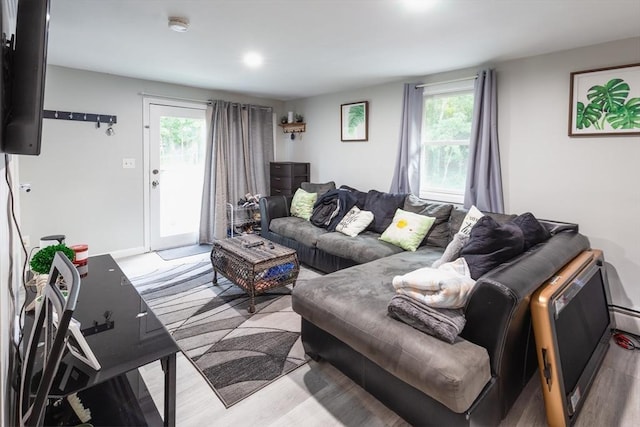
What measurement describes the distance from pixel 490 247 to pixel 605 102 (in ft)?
5.65

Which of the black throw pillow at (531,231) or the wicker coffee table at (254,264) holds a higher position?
the black throw pillow at (531,231)

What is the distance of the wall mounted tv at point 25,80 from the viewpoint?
96 centimetres

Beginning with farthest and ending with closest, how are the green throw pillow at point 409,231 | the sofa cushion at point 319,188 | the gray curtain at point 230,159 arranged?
the gray curtain at point 230,159
the sofa cushion at point 319,188
the green throw pillow at point 409,231

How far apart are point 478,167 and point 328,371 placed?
93.4 inches

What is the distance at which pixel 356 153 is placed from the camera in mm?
4562

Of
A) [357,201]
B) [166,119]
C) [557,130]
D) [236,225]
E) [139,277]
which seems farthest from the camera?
[236,225]

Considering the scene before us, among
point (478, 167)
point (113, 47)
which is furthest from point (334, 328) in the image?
point (113, 47)

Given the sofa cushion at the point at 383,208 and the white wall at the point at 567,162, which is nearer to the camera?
the white wall at the point at 567,162

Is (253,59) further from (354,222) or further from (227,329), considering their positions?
(227,329)

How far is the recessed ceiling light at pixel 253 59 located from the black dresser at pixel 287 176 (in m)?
1.81

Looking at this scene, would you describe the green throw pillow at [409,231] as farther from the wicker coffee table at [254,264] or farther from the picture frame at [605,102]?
the picture frame at [605,102]

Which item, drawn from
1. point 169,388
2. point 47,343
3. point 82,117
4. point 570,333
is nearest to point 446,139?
point 570,333

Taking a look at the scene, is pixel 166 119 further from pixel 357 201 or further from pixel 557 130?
pixel 557 130

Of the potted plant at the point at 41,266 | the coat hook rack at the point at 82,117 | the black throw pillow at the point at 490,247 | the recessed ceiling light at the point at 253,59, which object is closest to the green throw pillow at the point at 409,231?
the black throw pillow at the point at 490,247
